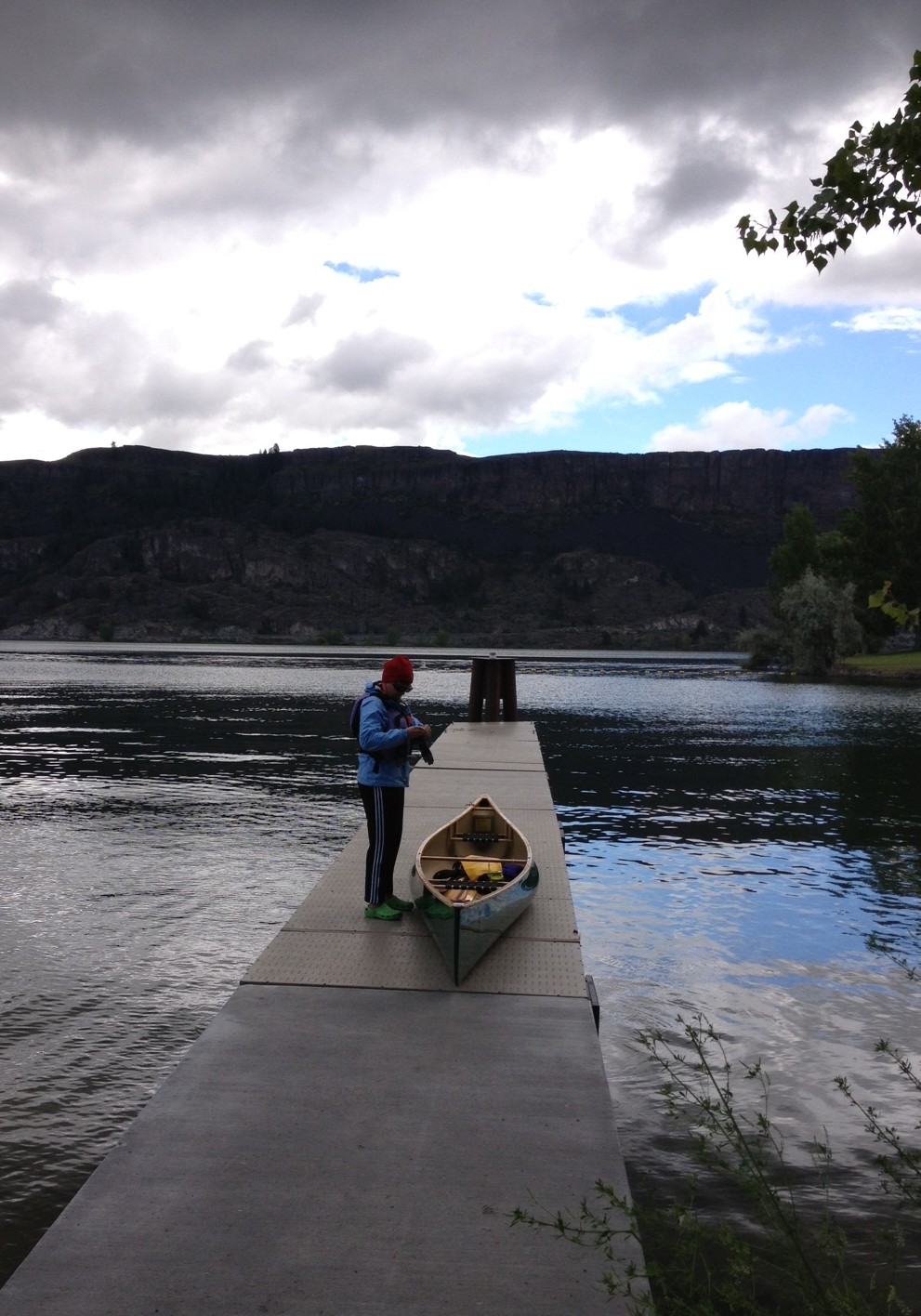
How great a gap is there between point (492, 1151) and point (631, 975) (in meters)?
6.20

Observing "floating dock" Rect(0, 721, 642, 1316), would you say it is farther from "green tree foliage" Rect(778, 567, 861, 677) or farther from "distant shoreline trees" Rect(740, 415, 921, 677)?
"green tree foliage" Rect(778, 567, 861, 677)

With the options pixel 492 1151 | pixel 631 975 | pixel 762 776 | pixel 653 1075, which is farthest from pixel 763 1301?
pixel 762 776

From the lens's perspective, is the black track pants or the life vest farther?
the black track pants

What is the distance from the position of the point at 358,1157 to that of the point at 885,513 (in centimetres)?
10519

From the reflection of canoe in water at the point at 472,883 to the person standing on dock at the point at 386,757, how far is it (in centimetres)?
47

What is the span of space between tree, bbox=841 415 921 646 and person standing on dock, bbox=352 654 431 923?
311 feet

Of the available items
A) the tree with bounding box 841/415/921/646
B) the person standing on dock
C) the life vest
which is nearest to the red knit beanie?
the person standing on dock

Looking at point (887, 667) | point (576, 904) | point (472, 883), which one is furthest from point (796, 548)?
point (472, 883)

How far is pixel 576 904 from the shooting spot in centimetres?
1547

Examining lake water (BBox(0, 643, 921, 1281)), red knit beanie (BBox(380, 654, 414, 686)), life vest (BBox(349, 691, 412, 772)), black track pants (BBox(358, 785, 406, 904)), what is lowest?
lake water (BBox(0, 643, 921, 1281))

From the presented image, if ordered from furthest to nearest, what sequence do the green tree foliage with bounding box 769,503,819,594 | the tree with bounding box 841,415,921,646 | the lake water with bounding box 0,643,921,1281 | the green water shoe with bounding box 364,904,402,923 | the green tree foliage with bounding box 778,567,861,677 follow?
the green tree foliage with bounding box 769,503,819,594 < the tree with bounding box 841,415,921,646 < the green tree foliage with bounding box 778,567,861,677 < the green water shoe with bounding box 364,904,402,923 < the lake water with bounding box 0,643,921,1281

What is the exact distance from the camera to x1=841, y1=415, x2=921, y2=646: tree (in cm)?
9850

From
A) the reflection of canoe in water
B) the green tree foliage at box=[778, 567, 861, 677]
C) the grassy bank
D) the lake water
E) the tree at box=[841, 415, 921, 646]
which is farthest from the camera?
the tree at box=[841, 415, 921, 646]

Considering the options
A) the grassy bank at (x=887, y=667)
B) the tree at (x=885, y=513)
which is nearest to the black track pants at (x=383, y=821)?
the grassy bank at (x=887, y=667)
